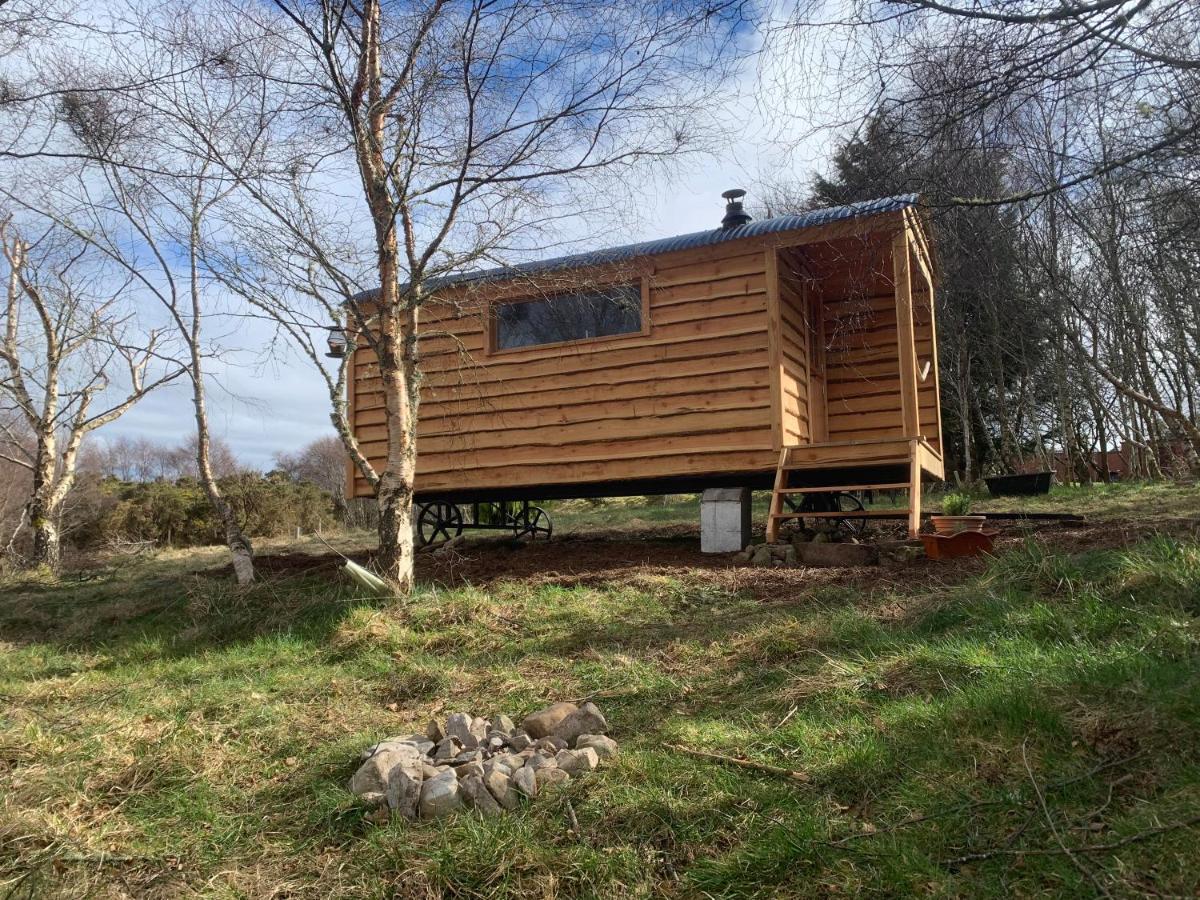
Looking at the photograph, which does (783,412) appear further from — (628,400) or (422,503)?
(422,503)

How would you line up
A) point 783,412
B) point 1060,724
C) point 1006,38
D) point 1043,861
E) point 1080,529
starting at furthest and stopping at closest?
point 783,412 < point 1080,529 < point 1006,38 < point 1060,724 < point 1043,861

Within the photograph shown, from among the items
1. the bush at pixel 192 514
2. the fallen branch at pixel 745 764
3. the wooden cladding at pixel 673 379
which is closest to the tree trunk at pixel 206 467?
the wooden cladding at pixel 673 379

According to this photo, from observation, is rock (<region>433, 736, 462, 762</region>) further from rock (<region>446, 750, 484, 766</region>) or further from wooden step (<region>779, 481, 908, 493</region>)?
wooden step (<region>779, 481, 908, 493</region>)

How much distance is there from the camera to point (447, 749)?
2.91m

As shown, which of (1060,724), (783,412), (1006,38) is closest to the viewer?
(1060,724)

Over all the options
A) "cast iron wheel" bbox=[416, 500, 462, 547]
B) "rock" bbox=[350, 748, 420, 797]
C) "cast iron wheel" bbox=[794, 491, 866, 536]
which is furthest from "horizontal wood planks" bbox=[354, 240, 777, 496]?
"rock" bbox=[350, 748, 420, 797]

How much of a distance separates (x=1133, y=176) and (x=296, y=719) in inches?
207

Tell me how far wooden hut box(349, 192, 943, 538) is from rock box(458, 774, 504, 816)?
14.8 ft

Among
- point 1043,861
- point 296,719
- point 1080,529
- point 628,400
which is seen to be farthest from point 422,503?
point 1043,861

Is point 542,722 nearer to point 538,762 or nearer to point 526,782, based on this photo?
point 538,762

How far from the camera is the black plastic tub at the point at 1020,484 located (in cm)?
1201

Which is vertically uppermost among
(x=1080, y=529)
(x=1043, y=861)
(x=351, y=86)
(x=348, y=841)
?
(x=351, y=86)

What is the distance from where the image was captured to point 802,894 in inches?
74.1

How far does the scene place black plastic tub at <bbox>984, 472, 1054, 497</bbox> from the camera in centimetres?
Result: 1201
